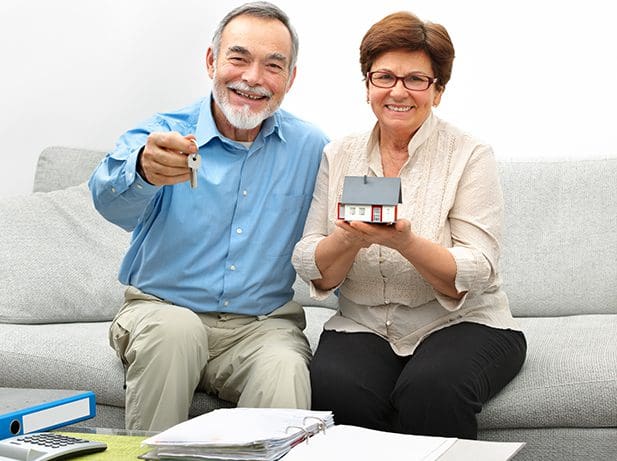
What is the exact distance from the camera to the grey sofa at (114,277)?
2.26m

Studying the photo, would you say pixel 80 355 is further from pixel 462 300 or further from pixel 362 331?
pixel 462 300

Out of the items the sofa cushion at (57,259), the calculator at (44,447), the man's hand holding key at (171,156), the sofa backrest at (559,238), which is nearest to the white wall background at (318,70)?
the sofa backrest at (559,238)

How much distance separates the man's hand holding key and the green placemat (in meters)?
0.54

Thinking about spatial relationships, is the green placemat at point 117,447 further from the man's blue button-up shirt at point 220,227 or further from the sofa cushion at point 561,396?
the sofa cushion at point 561,396

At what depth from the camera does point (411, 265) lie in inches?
83.8

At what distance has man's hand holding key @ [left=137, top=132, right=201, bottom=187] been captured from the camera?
1.94 m

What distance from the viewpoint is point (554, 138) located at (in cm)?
312

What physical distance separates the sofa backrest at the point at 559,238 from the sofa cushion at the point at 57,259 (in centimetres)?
55

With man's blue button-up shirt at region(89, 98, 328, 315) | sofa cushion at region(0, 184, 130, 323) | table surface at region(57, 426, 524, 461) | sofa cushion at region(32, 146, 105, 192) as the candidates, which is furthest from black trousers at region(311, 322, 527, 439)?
sofa cushion at region(32, 146, 105, 192)

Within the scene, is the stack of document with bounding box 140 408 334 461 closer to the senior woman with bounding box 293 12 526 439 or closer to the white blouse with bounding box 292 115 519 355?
the senior woman with bounding box 293 12 526 439

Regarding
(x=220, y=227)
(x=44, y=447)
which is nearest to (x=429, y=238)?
(x=220, y=227)

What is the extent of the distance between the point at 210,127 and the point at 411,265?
56cm

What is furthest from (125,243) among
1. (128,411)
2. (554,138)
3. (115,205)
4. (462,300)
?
(554,138)

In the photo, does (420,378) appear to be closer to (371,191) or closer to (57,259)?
(371,191)
